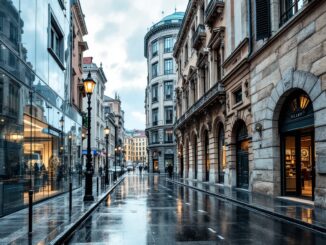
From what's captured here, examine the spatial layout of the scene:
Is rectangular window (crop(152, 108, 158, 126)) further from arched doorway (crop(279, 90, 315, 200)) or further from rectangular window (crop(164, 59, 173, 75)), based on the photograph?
arched doorway (crop(279, 90, 315, 200))

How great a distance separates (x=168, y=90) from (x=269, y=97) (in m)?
58.8

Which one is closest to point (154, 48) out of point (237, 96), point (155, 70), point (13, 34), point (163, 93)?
point (155, 70)

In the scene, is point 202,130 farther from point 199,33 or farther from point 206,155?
point 199,33

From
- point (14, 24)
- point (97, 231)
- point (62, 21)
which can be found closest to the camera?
point (97, 231)

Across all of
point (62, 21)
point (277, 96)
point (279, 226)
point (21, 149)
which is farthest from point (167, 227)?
point (62, 21)

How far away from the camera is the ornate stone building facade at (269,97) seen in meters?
15.3

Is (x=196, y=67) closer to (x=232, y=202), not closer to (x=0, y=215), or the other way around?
(x=232, y=202)

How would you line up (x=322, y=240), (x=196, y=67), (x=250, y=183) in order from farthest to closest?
(x=196, y=67), (x=250, y=183), (x=322, y=240)

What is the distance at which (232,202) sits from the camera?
1822cm

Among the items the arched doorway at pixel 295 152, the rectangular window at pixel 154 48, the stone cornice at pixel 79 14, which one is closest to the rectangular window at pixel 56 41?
the arched doorway at pixel 295 152

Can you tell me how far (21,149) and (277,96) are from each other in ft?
38.9

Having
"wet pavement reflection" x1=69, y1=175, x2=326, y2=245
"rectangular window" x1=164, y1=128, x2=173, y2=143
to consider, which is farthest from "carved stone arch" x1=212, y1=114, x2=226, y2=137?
"rectangular window" x1=164, y1=128, x2=173, y2=143

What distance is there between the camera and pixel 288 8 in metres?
18.8

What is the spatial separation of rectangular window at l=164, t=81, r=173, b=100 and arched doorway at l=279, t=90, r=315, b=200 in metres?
59.0
